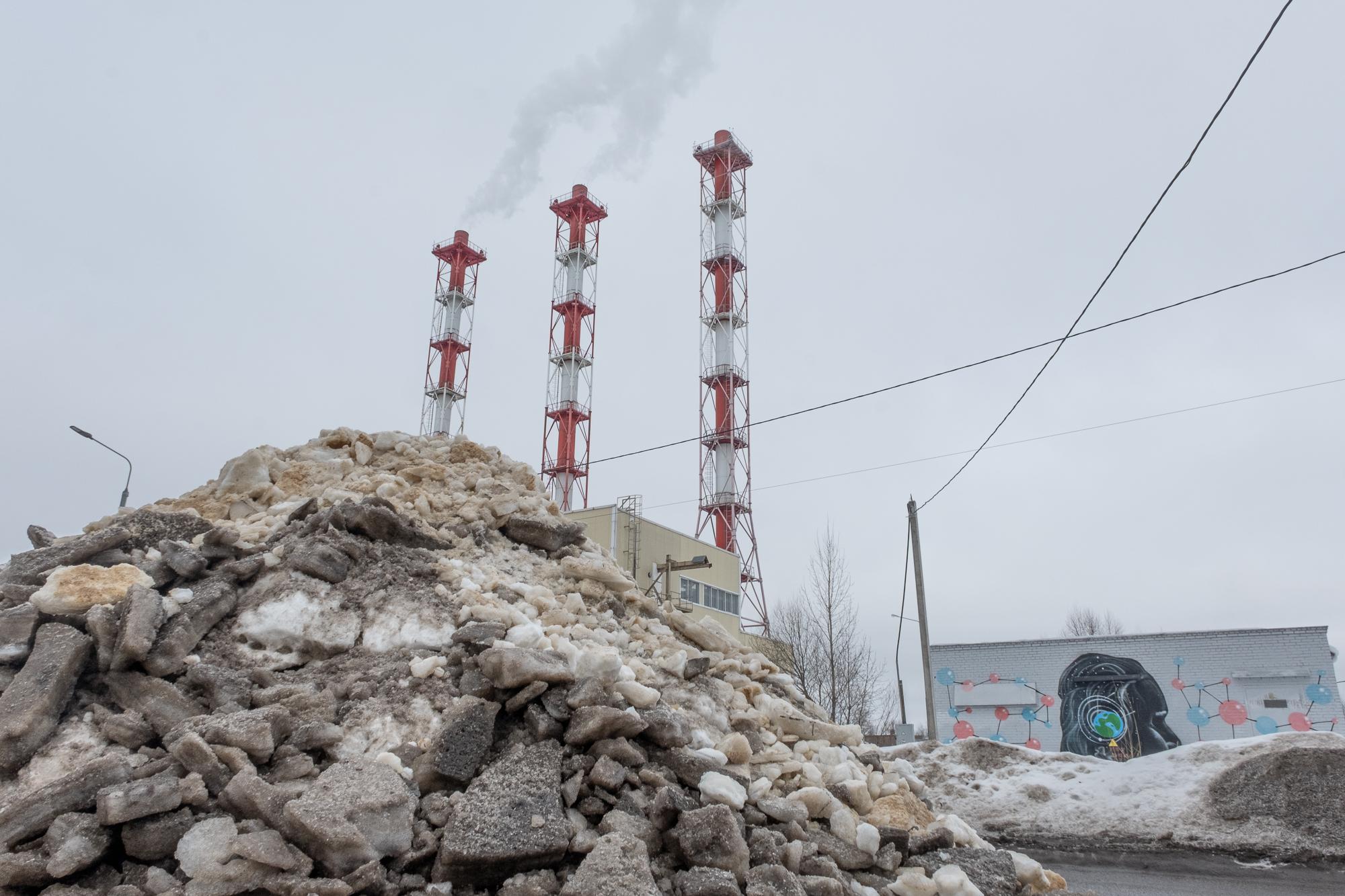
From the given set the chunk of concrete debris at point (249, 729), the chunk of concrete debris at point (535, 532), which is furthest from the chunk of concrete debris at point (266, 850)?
the chunk of concrete debris at point (535, 532)

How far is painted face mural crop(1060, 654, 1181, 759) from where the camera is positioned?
72.5 feet

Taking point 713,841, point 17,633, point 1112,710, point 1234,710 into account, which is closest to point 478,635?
point 713,841

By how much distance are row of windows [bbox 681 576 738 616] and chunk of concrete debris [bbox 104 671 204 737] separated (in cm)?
1940

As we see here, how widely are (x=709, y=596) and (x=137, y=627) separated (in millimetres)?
21322

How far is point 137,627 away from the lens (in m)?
5.42

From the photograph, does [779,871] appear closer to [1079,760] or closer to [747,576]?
[1079,760]

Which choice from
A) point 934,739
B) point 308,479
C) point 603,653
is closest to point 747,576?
point 934,739

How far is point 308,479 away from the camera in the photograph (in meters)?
8.76

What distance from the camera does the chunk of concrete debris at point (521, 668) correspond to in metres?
5.53

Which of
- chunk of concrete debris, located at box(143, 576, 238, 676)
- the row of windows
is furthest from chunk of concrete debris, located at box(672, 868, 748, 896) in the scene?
the row of windows

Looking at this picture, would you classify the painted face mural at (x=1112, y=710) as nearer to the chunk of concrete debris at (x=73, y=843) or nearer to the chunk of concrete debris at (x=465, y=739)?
the chunk of concrete debris at (x=465, y=739)

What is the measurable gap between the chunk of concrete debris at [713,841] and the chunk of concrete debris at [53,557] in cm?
513

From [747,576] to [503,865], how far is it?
83.9ft

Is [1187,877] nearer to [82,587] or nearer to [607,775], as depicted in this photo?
[607,775]
